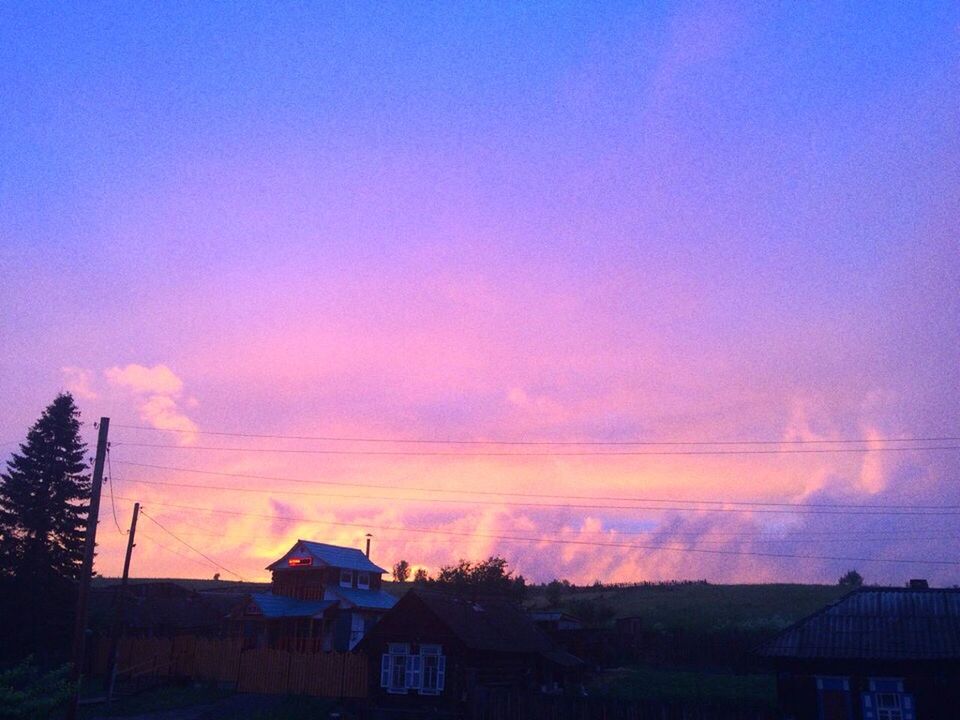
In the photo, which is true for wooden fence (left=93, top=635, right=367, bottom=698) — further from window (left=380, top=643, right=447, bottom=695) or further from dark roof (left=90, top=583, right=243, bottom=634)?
dark roof (left=90, top=583, right=243, bottom=634)

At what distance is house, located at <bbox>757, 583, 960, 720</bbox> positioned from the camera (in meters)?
30.9

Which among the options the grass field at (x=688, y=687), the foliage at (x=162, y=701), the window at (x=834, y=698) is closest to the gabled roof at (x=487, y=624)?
the grass field at (x=688, y=687)

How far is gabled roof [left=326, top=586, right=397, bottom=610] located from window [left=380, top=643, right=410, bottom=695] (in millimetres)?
14030

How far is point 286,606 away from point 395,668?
17.1 meters

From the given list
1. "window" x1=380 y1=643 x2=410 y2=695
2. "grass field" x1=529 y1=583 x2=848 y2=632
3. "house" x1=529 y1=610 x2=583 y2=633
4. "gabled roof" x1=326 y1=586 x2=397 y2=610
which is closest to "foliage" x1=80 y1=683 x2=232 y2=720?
"window" x1=380 y1=643 x2=410 y2=695

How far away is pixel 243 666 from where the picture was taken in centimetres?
4650

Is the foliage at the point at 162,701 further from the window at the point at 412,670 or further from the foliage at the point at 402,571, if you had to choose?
the foliage at the point at 402,571

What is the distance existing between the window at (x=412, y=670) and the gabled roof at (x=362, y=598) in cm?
1414

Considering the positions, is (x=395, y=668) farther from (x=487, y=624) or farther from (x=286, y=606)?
(x=286, y=606)

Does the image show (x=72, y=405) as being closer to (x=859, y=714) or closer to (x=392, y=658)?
(x=392, y=658)

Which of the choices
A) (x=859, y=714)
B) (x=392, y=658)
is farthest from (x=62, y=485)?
(x=859, y=714)

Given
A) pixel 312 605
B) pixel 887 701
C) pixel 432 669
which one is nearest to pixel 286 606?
pixel 312 605

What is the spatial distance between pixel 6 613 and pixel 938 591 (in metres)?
48.3

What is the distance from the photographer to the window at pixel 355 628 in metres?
57.4
